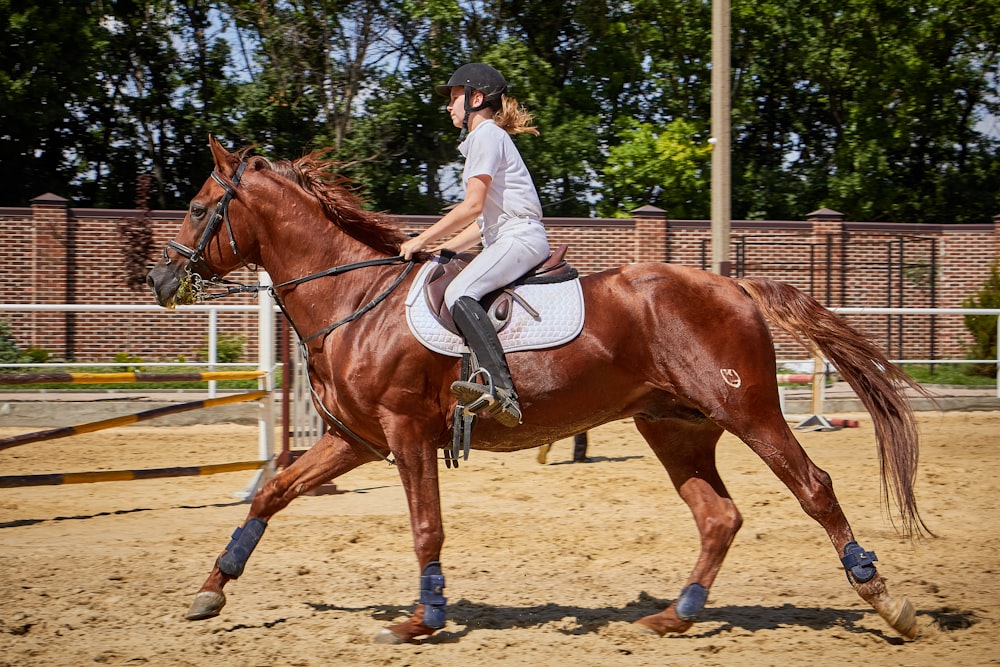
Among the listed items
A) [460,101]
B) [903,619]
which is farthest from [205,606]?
[903,619]

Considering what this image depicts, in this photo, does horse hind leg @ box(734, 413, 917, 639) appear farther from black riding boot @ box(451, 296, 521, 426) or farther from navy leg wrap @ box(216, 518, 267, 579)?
navy leg wrap @ box(216, 518, 267, 579)

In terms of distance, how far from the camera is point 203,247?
537 centimetres

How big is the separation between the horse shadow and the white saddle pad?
146cm

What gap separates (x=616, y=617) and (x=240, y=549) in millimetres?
2071

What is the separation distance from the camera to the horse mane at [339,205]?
5527 mm

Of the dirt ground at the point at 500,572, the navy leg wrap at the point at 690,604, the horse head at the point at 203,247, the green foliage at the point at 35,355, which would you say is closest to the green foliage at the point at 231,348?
the green foliage at the point at 35,355

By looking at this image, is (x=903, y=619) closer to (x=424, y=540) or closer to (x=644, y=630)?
(x=644, y=630)

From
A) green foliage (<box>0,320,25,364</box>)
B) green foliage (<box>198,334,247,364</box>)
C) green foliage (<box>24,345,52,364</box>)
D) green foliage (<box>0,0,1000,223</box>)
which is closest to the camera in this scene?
green foliage (<box>0,320,25,364</box>)

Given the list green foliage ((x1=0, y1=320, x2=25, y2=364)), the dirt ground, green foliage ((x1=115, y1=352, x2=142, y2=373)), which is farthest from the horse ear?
green foliage ((x1=0, y1=320, x2=25, y2=364))

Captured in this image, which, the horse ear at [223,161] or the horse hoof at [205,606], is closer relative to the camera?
the horse hoof at [205,606]

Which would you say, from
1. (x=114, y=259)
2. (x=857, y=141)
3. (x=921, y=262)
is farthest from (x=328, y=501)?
(x=857, y=141)

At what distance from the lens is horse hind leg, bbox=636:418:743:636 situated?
509 centimetres

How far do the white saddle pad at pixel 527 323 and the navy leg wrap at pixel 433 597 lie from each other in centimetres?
111

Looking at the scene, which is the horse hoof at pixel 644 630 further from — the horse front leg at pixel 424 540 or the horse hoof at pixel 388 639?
the horse hoof at pixel 388 639
